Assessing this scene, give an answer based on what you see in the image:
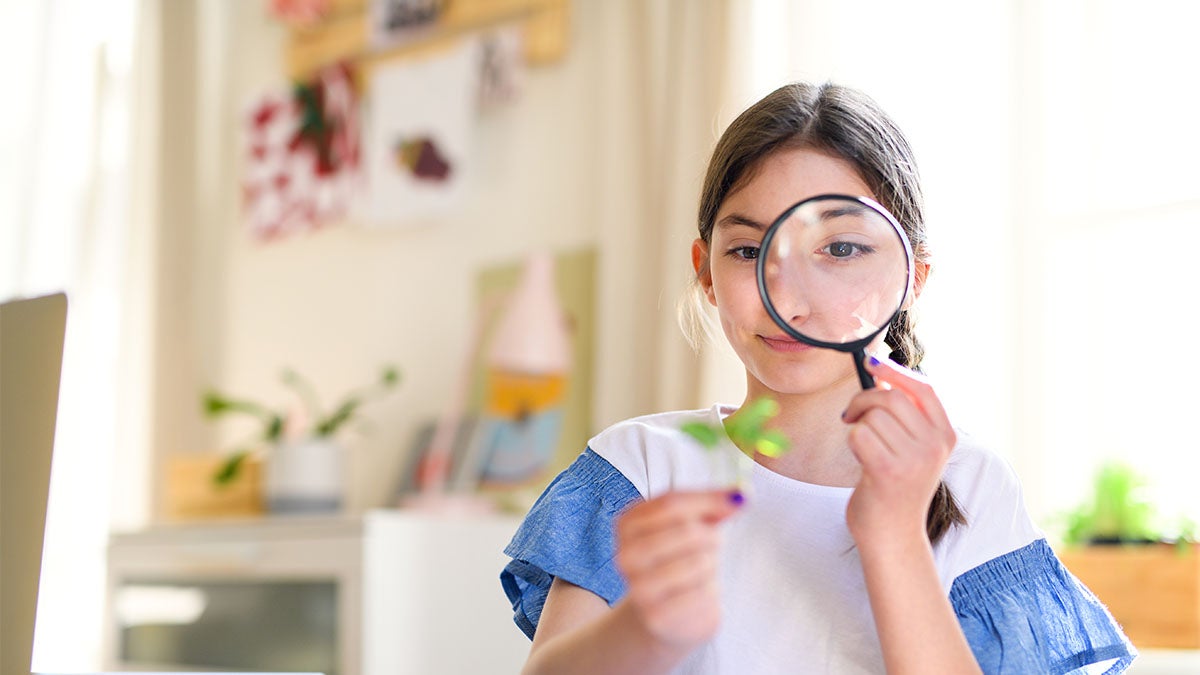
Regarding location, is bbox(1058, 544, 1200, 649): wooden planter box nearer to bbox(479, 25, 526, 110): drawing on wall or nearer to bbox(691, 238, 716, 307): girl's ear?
bbox(691, 238, 716, 307): girl's ear

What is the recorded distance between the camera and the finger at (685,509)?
76cm

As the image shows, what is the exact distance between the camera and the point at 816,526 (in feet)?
4.04

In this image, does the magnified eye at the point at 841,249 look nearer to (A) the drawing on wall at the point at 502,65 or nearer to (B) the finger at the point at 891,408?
(B) the finger at the point at 891,408

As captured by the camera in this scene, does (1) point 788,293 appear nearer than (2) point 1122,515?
Yes

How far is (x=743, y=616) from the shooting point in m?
1.20

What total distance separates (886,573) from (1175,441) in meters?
1.66

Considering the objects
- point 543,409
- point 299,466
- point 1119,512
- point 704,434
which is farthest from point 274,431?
point 704,434

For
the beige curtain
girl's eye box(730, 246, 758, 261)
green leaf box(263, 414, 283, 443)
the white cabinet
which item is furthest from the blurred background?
girl's eye box(730, 246, 758, 261)

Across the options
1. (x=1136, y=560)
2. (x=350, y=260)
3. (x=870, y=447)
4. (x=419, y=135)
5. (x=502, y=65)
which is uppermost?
(x=502, y=65)

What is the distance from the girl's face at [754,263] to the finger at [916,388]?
0.14 metres

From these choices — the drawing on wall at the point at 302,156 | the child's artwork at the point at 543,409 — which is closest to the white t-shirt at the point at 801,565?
the child's artwork at the point at 543,409

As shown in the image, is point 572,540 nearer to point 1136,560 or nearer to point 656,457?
point 656,457

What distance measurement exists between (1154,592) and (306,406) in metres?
2.52

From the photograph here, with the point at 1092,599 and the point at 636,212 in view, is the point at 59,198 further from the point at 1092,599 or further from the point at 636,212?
the point at 1092,599
